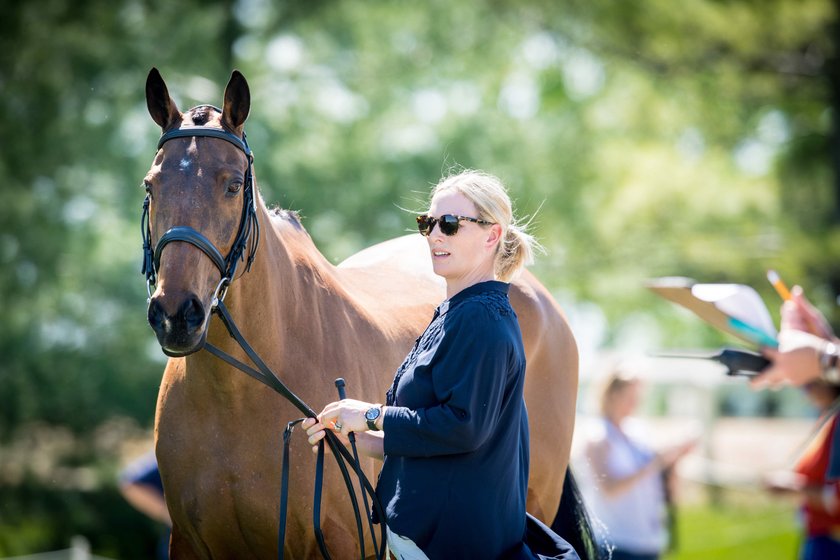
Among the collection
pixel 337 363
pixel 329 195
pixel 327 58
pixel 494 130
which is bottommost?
pixel 337 363

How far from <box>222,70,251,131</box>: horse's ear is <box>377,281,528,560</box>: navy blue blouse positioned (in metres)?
1.14

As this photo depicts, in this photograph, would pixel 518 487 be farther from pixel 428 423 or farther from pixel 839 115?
pixel 839 115

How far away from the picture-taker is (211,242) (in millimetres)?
3279

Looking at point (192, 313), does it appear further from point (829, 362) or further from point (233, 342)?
point (829, 362)

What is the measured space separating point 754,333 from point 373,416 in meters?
2.31

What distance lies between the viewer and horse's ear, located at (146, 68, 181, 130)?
3520 mm

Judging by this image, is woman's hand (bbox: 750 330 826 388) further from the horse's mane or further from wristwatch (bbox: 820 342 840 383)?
the horse's mane

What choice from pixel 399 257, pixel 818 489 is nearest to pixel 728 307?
pixel 818 489

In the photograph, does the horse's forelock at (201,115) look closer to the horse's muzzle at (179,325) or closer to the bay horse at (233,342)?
the bay horse at (233,342)

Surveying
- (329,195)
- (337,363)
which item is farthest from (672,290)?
(329,195)

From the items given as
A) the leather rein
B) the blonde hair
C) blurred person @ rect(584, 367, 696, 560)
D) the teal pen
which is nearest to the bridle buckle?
the leather rein

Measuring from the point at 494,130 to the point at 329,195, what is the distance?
2829mm

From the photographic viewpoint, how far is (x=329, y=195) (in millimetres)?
13281

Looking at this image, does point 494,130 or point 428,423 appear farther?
point 494,130
